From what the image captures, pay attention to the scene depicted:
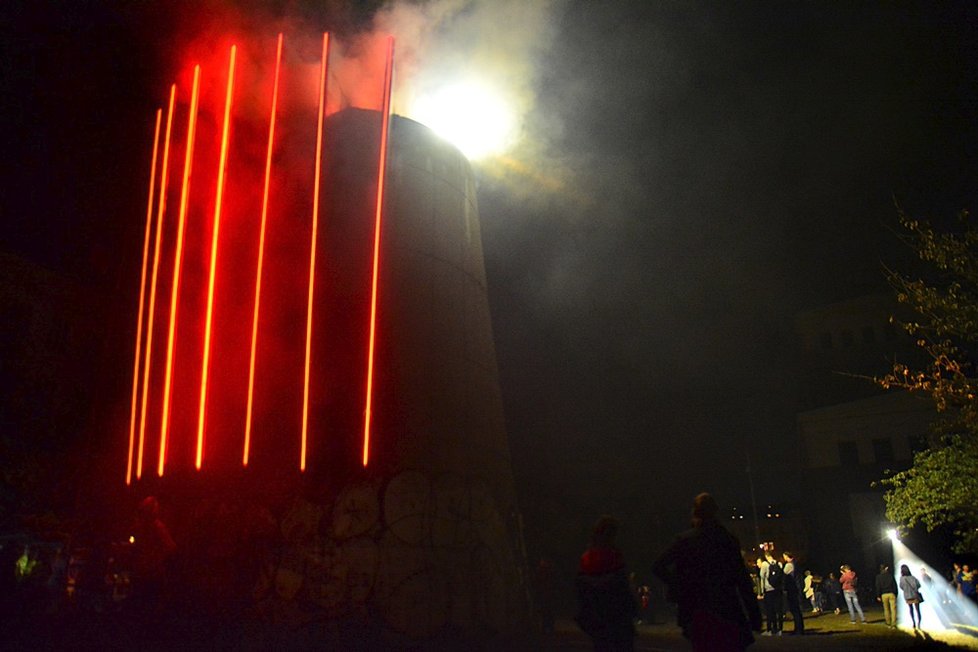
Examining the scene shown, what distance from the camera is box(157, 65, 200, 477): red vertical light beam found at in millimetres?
12711

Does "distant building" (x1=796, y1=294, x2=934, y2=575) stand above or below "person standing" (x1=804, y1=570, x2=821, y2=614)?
above

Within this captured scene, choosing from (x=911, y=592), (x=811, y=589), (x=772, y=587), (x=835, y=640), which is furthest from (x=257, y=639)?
(x=811, y=589)

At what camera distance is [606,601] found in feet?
19.3

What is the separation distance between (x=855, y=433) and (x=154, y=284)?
46.3m

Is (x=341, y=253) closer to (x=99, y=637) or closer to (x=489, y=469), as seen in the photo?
(x=489, y=469)

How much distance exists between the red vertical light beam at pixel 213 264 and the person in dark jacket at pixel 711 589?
30.8 ft

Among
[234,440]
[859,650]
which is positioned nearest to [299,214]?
[234,440]

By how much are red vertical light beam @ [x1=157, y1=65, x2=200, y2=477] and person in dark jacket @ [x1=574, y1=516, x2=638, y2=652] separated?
9.23m

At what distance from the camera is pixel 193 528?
11.8 m

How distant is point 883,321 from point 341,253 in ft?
176

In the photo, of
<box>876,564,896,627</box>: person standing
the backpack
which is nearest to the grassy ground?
<box>876,564,896,627</box>: person standing

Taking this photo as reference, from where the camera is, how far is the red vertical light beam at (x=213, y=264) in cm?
1230

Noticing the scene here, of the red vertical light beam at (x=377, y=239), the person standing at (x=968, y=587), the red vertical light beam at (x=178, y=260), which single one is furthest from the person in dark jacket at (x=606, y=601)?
the person standing at (x=968, y=587)

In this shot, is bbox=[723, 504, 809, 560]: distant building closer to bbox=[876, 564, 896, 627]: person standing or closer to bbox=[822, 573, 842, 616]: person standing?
bbox=[822, 573, 842, 616]: person standing
